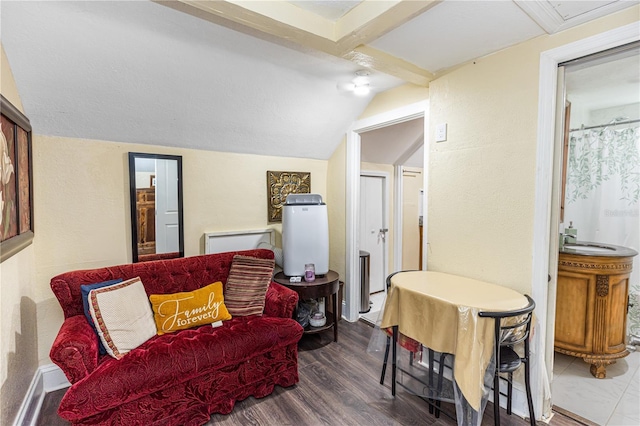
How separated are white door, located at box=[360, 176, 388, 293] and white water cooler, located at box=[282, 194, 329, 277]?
109 centimetres

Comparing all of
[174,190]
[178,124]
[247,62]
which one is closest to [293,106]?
[247,62]

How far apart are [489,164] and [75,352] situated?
2.68m

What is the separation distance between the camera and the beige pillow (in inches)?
71.7

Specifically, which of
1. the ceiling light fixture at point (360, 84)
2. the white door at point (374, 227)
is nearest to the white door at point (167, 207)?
the ceiling light fixture at point (360, 84)

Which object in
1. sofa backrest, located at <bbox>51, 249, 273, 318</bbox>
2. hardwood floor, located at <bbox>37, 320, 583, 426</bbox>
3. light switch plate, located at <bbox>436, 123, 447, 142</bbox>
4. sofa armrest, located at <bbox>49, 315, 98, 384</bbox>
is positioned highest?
light switch plate, located at <bbox>436, 123, 447, 142</bbox>

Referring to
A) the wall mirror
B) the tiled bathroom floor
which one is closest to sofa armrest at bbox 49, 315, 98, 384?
the wall mirror

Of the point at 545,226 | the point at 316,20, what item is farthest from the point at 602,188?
the point at 316,20

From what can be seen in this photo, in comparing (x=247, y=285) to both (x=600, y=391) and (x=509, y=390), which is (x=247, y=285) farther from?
(x=600, y=391)

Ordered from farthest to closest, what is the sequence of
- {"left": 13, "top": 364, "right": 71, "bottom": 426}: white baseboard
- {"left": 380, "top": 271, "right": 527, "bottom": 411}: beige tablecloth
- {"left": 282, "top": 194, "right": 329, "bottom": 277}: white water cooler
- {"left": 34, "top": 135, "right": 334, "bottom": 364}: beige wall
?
{"left": 282, "top": 194, "right": 329, "bottom": 277}: white water cooler < {"left": 34, "top": 135, "right": 334, "bottom": 364}: beige wall < {"left": 13, "top": 364, "right": 71, "bottom": 426}: white baseboard < {"left": 380, "top": 271, "right": 527, "bottom": 411}: beige tablecloth

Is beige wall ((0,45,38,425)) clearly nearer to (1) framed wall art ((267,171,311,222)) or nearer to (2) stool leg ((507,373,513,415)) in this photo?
(1) framed wall art ((267,171,311,222))

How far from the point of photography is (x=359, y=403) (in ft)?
6.73

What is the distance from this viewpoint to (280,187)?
3.32m

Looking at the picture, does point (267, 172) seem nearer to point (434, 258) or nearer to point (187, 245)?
point (187, 245)

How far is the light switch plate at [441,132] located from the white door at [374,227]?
59.7 inches
